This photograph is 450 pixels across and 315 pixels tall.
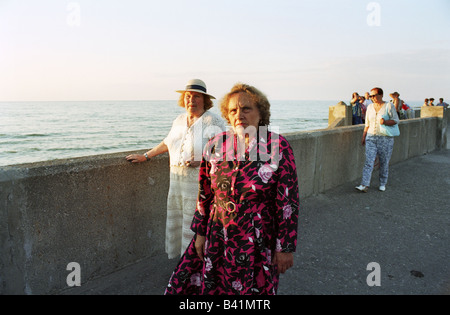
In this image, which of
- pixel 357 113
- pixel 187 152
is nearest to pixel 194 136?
pixel 187 152

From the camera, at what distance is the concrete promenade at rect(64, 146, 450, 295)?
10.4 ft

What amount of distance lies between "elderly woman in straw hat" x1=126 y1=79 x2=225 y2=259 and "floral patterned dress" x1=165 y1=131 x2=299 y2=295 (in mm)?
797

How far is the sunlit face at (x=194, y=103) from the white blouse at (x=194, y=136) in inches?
2.7

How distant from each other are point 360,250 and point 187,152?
2.39m

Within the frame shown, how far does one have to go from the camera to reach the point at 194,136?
3.01 m

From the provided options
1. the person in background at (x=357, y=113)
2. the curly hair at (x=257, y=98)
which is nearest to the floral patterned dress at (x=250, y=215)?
the curly hair at (x=257, y=98)

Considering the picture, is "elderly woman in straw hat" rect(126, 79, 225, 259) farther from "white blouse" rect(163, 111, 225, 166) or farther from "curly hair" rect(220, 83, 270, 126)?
"curly hair" rect(220, 83, 270, 126)

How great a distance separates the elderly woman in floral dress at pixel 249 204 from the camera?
6.75 ft

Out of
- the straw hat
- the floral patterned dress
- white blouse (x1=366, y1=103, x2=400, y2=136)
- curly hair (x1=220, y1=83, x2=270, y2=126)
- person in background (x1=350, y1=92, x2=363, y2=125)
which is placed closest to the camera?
the floral patterned dress

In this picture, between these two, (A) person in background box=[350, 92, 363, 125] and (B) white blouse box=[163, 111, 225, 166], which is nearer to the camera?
(B) white blouse box=[163, 111, 225, 166]

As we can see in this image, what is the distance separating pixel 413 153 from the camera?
10.5 meters

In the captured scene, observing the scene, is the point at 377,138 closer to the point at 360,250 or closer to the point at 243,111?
the point at 360,250

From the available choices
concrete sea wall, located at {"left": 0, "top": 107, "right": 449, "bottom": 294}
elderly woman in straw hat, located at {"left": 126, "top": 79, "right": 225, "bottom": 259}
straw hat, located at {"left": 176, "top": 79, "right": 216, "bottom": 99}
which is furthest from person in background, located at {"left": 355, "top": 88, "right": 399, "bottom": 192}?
straw hat, located at {"left": 176, "top": 79, "right": 216, "bottom": 99}

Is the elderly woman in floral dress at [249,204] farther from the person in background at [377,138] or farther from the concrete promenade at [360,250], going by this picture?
the person in background at [377,138]
